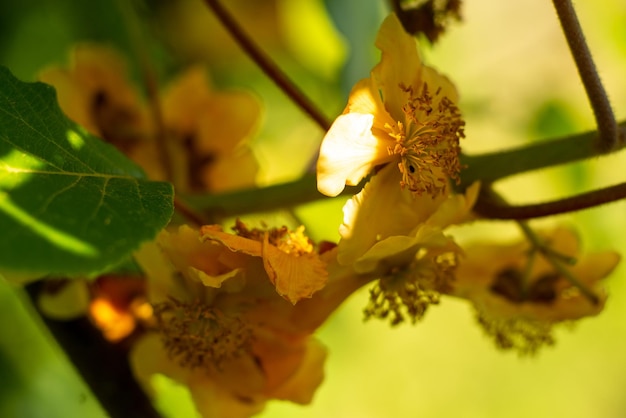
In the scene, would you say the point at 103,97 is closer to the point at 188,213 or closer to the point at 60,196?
the point at 188,213

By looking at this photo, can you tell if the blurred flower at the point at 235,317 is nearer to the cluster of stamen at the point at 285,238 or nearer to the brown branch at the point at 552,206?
the cluster of stamen at the point at 285,238

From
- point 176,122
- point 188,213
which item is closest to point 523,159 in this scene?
point 188,213

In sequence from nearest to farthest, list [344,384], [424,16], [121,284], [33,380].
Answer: [424,16], [121,284], [33,380], [344,384]

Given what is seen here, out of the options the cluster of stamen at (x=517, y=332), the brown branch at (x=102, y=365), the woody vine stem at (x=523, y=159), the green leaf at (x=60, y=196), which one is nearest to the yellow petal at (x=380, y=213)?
the woody vine stem at (x=523, y=159)

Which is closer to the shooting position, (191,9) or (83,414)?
(83,414)

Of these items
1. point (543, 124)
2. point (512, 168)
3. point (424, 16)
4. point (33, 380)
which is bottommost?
point (543, 124)

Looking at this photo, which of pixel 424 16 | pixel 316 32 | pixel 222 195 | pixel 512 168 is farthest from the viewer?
pixel 316 32

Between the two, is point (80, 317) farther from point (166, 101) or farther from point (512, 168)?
point (512, 168)

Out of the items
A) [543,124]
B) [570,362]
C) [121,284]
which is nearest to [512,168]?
[121,284]
